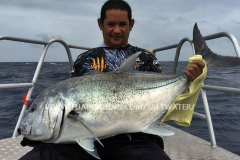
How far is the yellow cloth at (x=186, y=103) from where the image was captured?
87.3 inches

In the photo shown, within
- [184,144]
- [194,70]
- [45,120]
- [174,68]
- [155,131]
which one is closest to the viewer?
[45,120]

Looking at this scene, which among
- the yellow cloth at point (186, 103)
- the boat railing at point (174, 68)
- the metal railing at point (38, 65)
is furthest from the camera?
the metal railing at point (38, 65)

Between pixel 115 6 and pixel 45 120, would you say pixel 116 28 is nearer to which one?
pixel 115 6

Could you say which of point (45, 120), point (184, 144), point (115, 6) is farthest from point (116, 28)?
point (184, 144)

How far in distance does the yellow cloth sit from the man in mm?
85

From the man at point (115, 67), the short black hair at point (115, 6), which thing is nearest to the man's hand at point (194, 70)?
the man at point (115, 67)

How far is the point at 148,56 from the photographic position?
2.84 metres

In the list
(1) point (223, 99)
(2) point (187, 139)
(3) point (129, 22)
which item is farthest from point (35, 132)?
(1) point (223, 99)

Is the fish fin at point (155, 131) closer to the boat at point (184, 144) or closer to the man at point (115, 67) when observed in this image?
the man at point (115, 67)

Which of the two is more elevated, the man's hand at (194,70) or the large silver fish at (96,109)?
the man's hand at (194,70)

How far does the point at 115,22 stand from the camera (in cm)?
277

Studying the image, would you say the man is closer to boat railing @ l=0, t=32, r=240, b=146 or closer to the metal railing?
boat railing @ l=0, t=32, r=240, b=146

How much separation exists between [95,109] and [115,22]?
3.78 feet

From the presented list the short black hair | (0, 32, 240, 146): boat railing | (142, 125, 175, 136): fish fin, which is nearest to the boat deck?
(0, 32, 240, 146): boat railing
